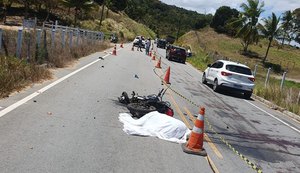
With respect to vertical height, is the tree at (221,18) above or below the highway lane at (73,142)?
above

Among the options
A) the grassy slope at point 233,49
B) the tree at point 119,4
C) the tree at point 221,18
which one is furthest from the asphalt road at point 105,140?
the tree at point 119,4

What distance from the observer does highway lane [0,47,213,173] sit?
248 inches

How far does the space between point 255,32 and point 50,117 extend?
74.3 m

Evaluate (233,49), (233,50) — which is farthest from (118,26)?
(233,50)

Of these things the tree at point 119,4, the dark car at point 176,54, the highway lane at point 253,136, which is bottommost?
the dark car at point 176,54

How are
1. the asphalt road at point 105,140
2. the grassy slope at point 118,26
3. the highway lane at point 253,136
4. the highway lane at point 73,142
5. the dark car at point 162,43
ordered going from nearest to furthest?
the highway lane at point 73,142
the asphalt road at point 105,140
the highway lane at point 253,136
the dark car at point 162,43
the grassy slope at point 118,26

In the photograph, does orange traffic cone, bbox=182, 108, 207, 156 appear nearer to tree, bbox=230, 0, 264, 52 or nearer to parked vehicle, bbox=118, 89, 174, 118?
parked vehicle, bbox=118, 89, 174, 118

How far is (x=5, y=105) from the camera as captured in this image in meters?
9.68

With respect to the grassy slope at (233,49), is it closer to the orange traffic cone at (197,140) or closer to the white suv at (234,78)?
the white suv at (234,78)

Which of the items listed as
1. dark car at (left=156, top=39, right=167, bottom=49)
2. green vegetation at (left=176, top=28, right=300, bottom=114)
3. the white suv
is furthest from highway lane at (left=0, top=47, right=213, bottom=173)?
dark car at (left=156, top=39, right=167, bottom=49)

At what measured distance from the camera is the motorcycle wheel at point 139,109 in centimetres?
990

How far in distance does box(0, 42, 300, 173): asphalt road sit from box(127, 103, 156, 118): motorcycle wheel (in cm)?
45

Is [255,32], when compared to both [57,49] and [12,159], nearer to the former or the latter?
[57,49]

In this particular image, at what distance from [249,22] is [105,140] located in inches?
2944
